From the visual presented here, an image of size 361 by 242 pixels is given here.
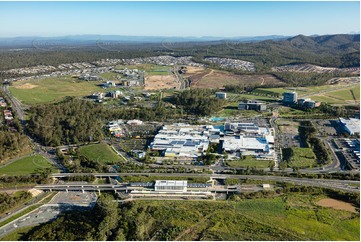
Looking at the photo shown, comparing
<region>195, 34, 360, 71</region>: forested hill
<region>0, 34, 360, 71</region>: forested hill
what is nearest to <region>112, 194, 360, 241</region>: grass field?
<region>0, 34, 360, 71</region>: forested hill

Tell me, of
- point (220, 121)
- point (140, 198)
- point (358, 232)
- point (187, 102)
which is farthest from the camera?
point (187, 102)

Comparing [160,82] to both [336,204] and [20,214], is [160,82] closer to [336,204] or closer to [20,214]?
[20,214]

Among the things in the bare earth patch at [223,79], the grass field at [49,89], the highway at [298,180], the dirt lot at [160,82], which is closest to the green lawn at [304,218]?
the highway at [298,180]

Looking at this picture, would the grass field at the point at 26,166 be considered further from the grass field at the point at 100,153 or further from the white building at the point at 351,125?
the white building at the point at 351,125

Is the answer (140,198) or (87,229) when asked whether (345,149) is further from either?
(87,229)

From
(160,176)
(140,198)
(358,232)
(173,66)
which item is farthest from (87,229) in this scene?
(173,66)

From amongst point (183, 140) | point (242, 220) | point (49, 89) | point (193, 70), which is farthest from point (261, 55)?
point (242, 220)

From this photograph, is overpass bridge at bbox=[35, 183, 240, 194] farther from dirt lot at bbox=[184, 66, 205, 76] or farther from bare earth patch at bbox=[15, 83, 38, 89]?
dirt lot at bbox=[184, 66, 205, 76]
